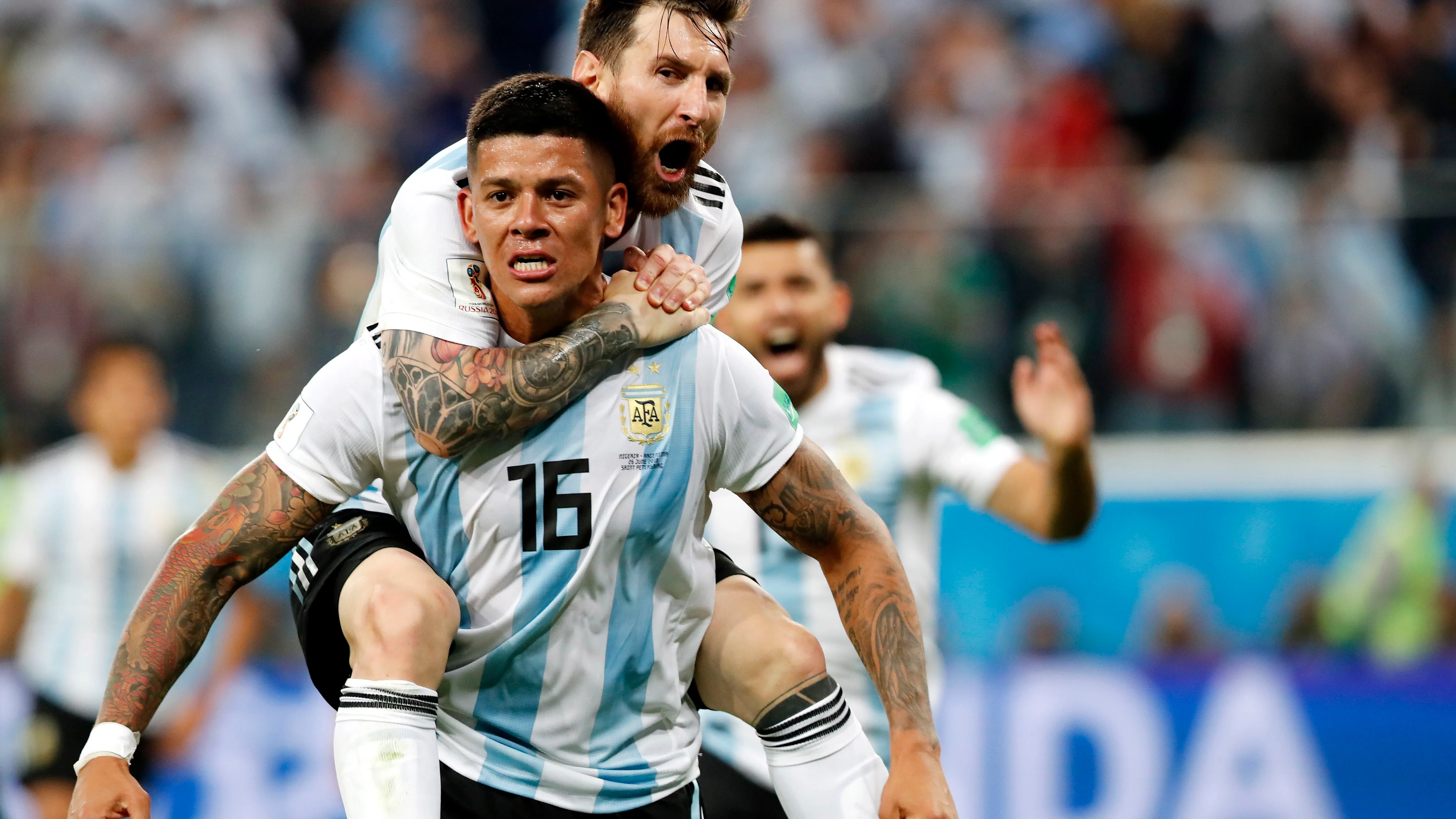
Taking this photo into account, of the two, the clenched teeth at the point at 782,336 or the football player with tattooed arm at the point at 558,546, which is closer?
the football player with tattooed arm at the point at 558,546

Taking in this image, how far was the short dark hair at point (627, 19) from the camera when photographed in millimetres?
3947

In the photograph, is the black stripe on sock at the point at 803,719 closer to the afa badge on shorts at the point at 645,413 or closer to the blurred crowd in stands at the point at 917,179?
the afa badge on shorts at the point at 645,413

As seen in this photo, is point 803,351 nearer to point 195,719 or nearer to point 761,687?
point 761,687

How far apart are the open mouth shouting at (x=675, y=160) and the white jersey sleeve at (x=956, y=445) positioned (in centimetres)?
190

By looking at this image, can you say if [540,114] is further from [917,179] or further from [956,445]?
[917,179]

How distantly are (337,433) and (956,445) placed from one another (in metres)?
2.57

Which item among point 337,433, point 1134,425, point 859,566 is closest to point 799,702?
point 859,566

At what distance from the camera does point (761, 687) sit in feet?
11.8

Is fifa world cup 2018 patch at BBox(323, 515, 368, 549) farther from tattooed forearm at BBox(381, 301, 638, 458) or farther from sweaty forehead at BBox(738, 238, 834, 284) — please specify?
sweaty forehead at BBox(738, 238, 834, 284)

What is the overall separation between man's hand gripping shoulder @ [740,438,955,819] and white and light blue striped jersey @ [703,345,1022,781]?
5.15ft

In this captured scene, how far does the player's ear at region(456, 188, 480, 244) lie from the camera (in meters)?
3.55

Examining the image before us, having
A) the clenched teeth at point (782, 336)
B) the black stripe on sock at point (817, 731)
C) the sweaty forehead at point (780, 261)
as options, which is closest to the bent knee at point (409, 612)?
the black stripe on sock at point (817, 731)

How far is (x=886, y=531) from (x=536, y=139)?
1108 millimetres

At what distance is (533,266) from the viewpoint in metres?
3.40
